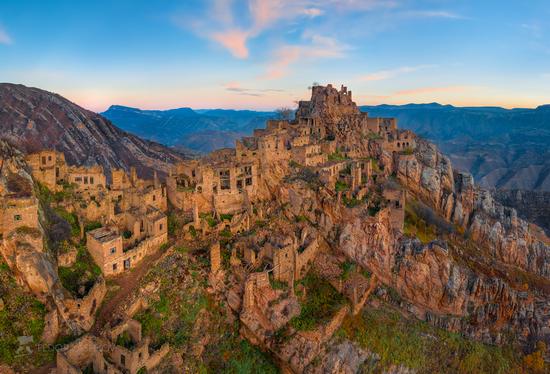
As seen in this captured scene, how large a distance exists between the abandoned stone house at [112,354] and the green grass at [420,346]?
21419mm

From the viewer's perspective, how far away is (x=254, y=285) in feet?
134

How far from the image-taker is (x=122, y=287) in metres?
36.3

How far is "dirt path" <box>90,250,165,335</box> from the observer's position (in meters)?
33.2

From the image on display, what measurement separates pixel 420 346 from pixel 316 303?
14248 millimetres

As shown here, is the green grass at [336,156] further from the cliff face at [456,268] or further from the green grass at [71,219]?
the green grass at [71,219]

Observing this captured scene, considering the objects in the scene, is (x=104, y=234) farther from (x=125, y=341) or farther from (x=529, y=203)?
(x=529, y=203)

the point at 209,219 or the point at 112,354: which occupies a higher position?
the point at 209,219

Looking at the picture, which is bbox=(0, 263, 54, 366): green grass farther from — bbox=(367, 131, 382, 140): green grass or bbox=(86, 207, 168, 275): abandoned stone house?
bbox=(367, 131, 382, 140): green grass

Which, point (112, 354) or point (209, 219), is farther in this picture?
point (209, 219)

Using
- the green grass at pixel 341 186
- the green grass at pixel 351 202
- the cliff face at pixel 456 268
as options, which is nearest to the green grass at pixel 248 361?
the cliff face at pixel 456 268

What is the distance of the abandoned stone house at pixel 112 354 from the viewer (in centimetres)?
2851

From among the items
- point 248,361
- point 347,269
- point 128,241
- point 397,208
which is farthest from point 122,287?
point 397,208

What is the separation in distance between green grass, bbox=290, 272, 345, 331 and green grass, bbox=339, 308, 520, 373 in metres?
2.45

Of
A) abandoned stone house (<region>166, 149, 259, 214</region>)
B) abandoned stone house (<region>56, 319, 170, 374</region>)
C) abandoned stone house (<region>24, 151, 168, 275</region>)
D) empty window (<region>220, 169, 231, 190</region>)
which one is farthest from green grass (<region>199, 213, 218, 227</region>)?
abandoned stone house (<region>56, 319, 170, 374</region>)
